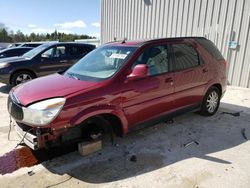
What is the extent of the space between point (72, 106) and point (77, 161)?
2.99 ft

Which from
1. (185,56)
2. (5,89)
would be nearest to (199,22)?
(185,56)

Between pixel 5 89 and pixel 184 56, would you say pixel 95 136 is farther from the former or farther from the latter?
pixel 5 89

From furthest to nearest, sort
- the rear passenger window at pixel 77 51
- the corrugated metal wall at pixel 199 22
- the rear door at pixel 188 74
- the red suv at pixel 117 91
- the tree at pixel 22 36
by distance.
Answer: the tree at pixel 22 36 → the rear passenger window at pixel 77 51 → the corrugated metal wall at pixel 199 22 → the rear door at pixel 188 74 → the red suv at pixel 117 91

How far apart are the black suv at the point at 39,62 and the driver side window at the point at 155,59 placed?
15.5 ft

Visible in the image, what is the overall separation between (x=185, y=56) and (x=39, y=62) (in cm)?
541

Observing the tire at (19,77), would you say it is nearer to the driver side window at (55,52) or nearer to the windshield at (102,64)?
the driver side window at (55,52)

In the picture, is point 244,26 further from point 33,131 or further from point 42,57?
point 33,131

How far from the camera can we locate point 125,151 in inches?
141

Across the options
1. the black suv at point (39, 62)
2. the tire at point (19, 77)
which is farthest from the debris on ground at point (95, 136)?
the tire at point (19, 77)

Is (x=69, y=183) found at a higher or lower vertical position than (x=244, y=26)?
lower

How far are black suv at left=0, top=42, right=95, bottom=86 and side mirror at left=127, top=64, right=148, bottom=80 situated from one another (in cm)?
496

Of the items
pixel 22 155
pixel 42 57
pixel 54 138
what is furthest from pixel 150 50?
pixel 42 57

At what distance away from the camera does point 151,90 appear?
12.1ft

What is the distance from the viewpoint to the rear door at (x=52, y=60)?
7.91 metres
